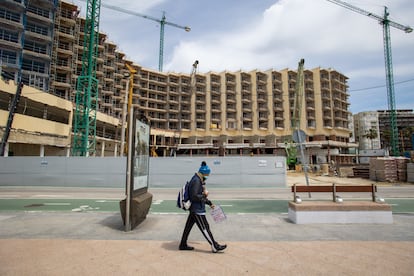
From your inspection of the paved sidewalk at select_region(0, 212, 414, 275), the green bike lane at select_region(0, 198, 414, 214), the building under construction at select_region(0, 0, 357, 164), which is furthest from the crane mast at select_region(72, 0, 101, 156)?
the paved sidewalk at select_region(0, 212, 414, 275)

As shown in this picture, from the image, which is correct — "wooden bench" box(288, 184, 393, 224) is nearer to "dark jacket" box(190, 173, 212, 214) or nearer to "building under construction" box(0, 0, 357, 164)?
"dark jacket" box(190, 173, 212, 214)

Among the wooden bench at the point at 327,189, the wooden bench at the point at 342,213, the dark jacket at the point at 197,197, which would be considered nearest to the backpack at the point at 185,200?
the dark jacket at the point at 197,197

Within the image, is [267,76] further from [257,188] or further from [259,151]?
[257,188]

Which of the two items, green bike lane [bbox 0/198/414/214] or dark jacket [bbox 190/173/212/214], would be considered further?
green bike lane [bbox 0/198/414/214]

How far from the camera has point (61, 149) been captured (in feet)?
119

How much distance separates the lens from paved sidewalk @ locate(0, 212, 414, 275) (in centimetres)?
373

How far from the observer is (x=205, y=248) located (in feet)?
15.4

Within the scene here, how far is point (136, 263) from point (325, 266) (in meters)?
3.08

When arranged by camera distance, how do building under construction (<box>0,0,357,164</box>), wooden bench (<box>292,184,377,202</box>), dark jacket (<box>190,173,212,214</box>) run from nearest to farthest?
dark jacket (<box>190,173,212,214</box>) < wooden bench (<box>292,184,377,202</box>) < building under construction (<box>0,0,357,164</box>)

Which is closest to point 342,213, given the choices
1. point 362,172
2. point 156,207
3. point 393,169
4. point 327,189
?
point 327,189

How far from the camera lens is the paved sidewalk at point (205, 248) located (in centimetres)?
373

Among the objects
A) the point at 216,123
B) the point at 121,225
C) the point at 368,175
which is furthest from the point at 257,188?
the point at 216,123

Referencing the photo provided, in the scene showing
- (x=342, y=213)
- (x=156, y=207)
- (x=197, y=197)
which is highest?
(x=197, y=197)

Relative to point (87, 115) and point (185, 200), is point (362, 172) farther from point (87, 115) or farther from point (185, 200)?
point (87, 115)
